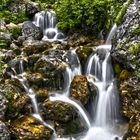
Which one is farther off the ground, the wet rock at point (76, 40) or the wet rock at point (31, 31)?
the wet rock at point (76, 40)

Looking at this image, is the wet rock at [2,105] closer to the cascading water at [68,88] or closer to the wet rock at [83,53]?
the cascading water at [68,88]

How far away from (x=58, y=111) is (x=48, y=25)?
11.4 m

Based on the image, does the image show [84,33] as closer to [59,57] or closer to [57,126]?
[59,57]

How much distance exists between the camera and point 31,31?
22766 millimetres

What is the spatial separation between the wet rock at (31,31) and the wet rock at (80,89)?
26.3ft

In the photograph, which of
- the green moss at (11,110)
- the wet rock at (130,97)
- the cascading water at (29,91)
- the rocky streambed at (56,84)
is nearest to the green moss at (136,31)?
the rocky streambed at (56,84)

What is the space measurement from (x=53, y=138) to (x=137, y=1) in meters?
7.93

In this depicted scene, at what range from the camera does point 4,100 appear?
13375 mm

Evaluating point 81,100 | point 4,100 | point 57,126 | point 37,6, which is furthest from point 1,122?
point 37,6

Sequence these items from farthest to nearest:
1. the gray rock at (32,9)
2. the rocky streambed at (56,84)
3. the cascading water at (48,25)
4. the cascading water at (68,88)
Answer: the gray rock at (32,9), the cascading water at (48,25), the cascading water at (68,88), the rocky streambed at (56,84)

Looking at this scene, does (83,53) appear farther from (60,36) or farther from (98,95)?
(60,36)

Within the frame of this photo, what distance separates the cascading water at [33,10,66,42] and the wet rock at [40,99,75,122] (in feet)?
29.4

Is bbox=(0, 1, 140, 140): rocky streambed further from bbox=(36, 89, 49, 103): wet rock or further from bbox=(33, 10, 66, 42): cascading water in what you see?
bbox=(33, 10, 66, 42): cascading water

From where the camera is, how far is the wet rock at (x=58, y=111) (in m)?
13.6
